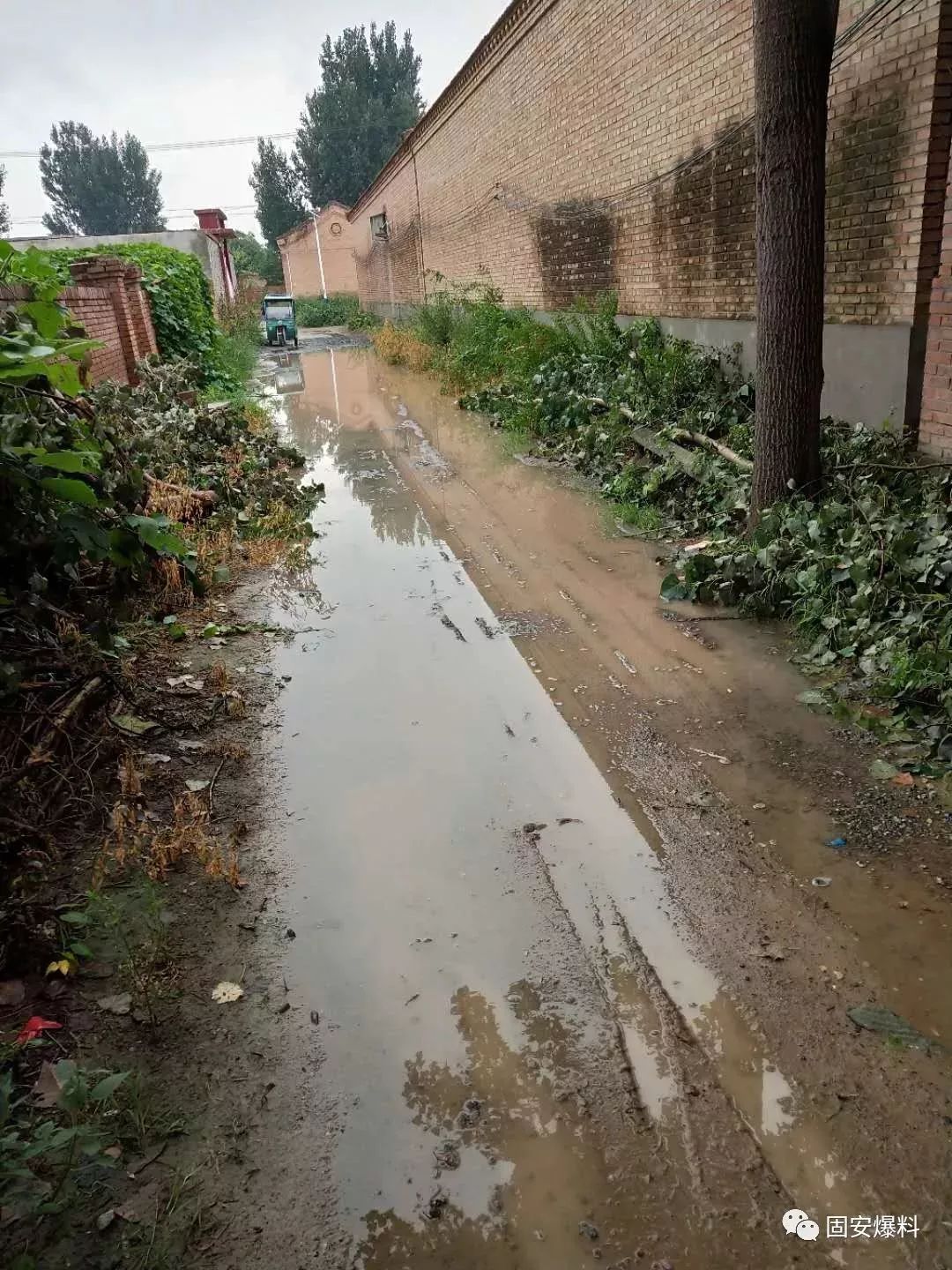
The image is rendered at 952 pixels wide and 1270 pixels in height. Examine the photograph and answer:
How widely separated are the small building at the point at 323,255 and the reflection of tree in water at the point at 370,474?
1261 inches

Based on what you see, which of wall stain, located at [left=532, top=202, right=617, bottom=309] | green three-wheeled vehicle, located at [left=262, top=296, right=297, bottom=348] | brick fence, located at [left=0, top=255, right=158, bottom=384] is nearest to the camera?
brick fence, located at [left=0, top=255, right=158, bottom=384]

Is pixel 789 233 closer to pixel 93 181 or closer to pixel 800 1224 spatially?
pixel 800 1224

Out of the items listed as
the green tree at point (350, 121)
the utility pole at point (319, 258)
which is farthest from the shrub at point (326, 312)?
the green tree at point (350, 121)

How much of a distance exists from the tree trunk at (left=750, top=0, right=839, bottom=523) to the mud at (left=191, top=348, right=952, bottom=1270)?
1.42 metres

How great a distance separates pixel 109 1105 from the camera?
2.27 metres

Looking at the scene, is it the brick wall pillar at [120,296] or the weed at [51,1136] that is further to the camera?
the brick wall pillar at [120,296]

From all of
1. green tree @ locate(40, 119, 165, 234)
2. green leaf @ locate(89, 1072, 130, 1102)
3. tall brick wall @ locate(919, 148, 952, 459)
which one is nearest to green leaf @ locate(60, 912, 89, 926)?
green leaf @ locate(89, 1072, 130, 1102)

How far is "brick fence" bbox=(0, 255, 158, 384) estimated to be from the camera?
9.22 meters

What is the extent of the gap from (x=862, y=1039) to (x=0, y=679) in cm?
328

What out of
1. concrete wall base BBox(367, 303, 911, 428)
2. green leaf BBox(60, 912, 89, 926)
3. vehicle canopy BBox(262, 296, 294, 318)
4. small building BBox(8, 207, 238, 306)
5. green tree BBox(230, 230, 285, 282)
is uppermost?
green tree BBox(230, 230, 285, 282)

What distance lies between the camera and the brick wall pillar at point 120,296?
33.2ft

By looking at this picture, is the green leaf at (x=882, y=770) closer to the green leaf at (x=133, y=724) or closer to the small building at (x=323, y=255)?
the green leaf at (x=133, y=724)

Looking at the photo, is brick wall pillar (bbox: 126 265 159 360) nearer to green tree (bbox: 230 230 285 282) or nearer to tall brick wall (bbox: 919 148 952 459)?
tall brick wall (bbox: 919 148 952 459)

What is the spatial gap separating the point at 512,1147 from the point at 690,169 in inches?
372
